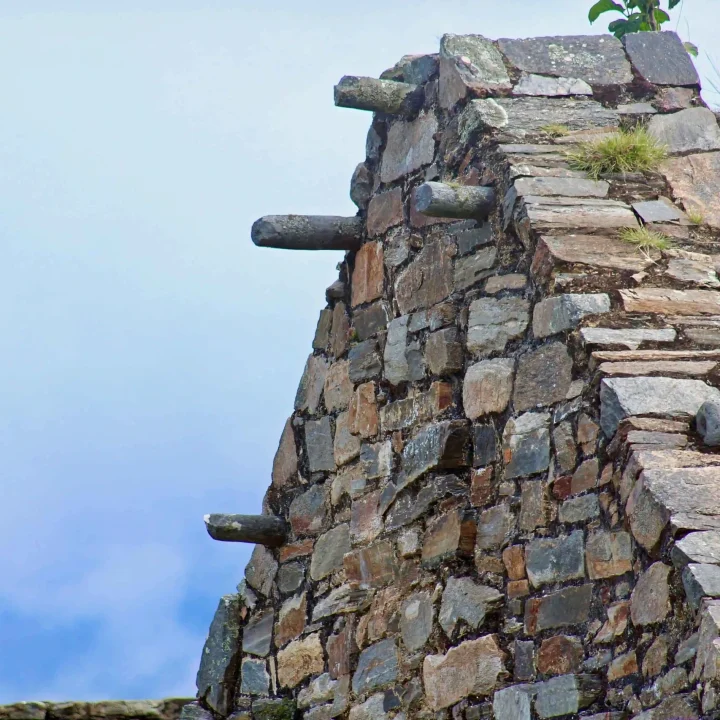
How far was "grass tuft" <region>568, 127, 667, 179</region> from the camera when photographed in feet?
16.3

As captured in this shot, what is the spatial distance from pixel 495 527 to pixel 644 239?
44.4 inches

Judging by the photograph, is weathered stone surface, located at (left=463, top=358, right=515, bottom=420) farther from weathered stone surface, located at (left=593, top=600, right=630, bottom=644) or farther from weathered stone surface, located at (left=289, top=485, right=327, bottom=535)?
weathered stone surface, located at (left=289, top=485, right=327, bottom=535)

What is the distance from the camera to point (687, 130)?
5.31 meters

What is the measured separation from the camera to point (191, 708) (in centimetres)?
595

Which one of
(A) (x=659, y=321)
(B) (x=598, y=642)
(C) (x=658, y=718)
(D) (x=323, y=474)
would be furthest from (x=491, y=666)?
(D) (x=323, y=474)

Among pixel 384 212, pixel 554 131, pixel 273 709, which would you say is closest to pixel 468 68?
pixel 554 131

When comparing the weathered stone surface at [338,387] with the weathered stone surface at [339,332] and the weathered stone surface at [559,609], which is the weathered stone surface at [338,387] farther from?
the weathered stone surface at [559,609]

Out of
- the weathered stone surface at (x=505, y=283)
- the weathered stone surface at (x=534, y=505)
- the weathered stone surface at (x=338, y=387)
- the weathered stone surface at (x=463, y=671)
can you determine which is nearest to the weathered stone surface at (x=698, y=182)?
the weathered stone surface at (x=505, y=283)

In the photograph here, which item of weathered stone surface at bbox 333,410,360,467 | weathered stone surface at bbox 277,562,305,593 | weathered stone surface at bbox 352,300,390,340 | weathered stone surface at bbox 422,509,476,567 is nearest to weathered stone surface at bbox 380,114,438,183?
weathered stone surface at bbox 352,300,390,340

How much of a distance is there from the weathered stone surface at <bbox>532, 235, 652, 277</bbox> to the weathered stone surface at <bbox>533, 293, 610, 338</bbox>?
0.49 ft

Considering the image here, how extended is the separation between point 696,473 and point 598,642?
57 cm

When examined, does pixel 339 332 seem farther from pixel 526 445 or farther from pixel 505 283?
pixel 526 445

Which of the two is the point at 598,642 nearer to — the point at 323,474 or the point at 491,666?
the point at 491,666

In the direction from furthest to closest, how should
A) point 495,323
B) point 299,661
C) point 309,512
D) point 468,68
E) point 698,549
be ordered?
point 309,512 → point 299,661 → point 468,68 → point 495,323 → point 698,549
